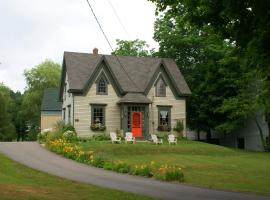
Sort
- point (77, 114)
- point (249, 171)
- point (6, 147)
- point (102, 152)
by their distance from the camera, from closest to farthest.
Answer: point (249, 171)
point (102, 152)
point (6, 147)
point (77, 114)

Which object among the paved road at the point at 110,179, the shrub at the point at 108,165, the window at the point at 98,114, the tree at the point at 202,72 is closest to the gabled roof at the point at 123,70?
the window at the point at 98,114

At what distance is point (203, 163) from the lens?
88.4ft

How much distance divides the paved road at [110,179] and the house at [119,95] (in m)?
9.20

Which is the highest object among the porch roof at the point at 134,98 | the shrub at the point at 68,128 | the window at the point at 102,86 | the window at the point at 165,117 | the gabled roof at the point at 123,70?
the gabled roof at the point at 123,70

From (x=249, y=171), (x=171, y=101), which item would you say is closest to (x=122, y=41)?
(x=171, y=101)

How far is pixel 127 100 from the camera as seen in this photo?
39125 mm

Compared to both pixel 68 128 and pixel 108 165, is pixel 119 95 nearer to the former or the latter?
pixel 68 128

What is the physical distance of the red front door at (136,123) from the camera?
40206 mm

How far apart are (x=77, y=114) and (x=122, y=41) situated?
71.1 ft

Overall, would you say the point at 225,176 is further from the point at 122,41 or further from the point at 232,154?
the point at 122,41

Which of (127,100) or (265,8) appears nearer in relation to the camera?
(265,8)

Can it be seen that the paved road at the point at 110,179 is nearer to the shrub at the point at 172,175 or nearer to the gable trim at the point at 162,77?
the shrub at the point at 172,175

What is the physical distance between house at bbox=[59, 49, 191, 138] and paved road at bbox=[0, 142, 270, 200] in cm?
920

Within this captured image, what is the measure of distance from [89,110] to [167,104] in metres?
7.05
